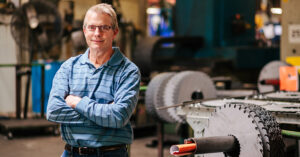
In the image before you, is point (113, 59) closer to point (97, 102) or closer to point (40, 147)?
point (97, 102)

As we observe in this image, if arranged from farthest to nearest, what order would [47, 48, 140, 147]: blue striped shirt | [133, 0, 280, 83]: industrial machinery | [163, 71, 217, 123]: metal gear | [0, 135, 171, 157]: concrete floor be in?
[133, 0, 280, 83]: industrial machinery
[0, 135, 171, 157]: concrete floor
[163, 71, 217, 123]: metal gear
[47, 48, 140, 147]: blue striped shirt

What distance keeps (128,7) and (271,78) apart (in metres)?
5.00

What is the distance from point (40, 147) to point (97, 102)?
3.62 metres

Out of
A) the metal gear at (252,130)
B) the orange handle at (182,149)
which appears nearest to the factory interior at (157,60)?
the metal gear at (252,130)

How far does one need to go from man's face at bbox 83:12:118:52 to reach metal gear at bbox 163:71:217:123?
5.54 ft

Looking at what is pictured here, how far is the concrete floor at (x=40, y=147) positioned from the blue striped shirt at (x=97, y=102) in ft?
9.28

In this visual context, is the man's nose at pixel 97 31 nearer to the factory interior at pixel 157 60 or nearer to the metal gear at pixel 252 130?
the metal gear at pixel 252 130

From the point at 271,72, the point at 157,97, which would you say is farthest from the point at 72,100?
the point at 271,72

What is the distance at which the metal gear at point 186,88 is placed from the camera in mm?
3433

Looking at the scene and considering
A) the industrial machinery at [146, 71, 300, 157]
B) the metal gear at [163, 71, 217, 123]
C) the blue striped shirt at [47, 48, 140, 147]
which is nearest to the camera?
the industrial machinery at [146, 71, 300, 157]

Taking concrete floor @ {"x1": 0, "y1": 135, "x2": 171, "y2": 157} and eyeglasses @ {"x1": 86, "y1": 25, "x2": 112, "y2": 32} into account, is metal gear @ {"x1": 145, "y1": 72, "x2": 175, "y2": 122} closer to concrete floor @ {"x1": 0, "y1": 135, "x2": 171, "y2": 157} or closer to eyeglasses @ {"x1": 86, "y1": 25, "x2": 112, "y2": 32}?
concrete floor @ {"x1": 0, "y1": 135, "x2": 171, "y2": 157}

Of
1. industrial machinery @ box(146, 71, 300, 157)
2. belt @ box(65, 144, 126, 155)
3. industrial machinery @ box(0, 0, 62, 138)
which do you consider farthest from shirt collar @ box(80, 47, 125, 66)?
industrial machinery @ box(0, 0, 62, 138)

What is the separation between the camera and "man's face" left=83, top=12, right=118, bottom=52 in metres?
1.76

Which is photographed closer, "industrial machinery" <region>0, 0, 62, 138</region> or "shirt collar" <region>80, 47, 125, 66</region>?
"shirt collar" <region>80, 47, 125, 66</region>
